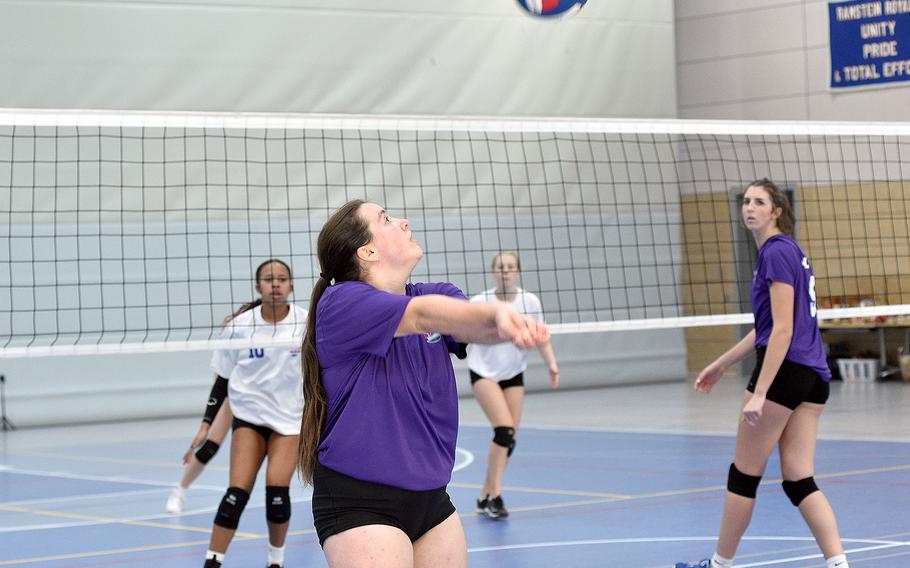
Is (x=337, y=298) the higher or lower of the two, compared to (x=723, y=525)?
higher

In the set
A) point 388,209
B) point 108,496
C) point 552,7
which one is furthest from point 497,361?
point 388,209

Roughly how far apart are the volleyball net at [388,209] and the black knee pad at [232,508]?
6.77 metres

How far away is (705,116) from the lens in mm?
21234

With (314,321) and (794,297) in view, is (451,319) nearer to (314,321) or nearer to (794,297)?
(314,321)

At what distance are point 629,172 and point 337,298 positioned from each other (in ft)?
55.5

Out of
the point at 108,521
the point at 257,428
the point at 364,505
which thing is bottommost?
the point at 108,521

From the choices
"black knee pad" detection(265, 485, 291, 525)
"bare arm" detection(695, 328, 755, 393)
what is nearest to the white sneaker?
"black knee pad" detection(265, 485, 291, 525)

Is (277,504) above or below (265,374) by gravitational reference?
below

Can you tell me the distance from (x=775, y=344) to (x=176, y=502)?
512 centimetres

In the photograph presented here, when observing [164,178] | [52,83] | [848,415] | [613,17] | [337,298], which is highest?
[613,17]

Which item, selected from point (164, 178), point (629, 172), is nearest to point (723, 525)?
point (164, 178)

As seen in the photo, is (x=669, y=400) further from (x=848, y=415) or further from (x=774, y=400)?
(x=774, y=400)

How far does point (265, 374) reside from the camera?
22.2ft

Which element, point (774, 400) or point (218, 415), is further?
point (218, 415)
